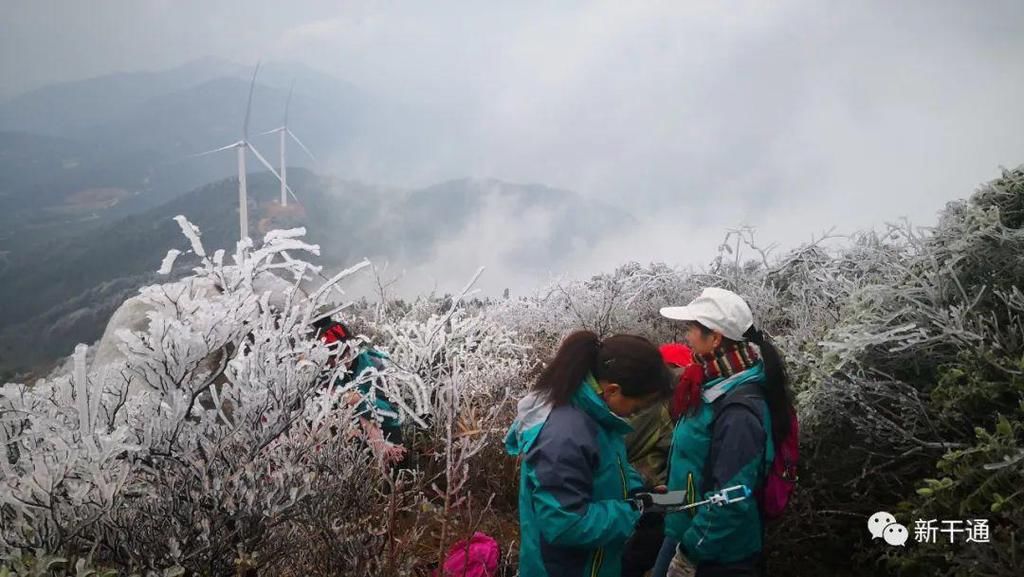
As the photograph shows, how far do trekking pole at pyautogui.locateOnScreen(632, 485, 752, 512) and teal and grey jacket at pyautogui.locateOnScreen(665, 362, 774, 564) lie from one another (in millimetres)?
32

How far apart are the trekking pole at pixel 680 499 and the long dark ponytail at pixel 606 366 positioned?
16.1 inches

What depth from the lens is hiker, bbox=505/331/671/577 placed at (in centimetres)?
218

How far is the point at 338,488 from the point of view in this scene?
2.48m

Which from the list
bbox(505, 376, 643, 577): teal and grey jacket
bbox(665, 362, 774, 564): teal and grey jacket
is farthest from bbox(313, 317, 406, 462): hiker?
bbox(665, 362, 774, 564): teal and grey jacket

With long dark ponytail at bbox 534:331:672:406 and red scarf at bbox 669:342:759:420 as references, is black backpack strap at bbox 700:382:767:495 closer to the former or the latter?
red scarf at bbox 669:342:759:420

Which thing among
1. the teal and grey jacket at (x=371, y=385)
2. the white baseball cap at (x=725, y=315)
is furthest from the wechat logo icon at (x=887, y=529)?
the teal and grey jacket at (x=371, y=385)

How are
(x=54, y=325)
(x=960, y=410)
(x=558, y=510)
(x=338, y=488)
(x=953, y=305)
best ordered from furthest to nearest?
(x=54, y=325), (x=953, y=305), (x=960, y=410), (x=338, y=488), (x=558, y=510)

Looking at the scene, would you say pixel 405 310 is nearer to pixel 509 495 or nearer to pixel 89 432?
pixel 509 495

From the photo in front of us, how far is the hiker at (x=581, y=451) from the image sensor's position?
2176 millimetres

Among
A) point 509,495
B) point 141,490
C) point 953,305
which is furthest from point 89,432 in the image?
point 953,305

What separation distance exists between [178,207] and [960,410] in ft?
320

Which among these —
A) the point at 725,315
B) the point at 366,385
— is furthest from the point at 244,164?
the point at 725,315

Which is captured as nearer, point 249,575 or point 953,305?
point 249,575

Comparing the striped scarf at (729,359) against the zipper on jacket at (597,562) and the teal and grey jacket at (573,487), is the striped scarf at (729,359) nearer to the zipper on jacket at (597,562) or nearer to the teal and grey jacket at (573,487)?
the teal and grey jacket at (573,487)
